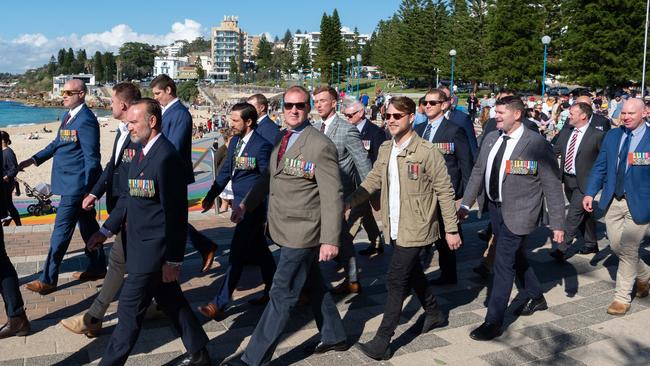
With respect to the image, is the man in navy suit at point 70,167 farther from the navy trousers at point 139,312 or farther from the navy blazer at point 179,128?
the navy trousers at point 139,312

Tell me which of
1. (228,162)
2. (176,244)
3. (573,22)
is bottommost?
(176,244)

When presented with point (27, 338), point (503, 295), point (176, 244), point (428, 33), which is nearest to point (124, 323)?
point (176, 244)

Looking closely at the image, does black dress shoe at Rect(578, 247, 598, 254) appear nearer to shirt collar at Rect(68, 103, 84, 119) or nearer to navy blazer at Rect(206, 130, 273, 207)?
navy blazer at Rect(206, 130, 273, 207)

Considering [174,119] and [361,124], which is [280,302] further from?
[361,124]

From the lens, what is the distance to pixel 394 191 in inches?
182

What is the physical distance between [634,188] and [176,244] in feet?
12.7

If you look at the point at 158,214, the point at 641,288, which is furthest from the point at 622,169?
the point at 158,214

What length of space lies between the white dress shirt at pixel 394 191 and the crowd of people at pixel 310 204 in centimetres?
1

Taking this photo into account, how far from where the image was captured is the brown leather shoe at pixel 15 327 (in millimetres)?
4727

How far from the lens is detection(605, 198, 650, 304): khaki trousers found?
552 centimetres

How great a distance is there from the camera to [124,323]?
12.8ft

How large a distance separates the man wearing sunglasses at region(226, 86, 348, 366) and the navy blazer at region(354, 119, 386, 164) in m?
2.94

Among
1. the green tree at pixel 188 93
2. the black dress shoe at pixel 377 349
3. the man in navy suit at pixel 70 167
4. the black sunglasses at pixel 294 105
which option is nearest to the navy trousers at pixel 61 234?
the man in navy suit at pixel 70 167

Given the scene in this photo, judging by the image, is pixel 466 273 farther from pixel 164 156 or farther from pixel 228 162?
pixel 164 156
